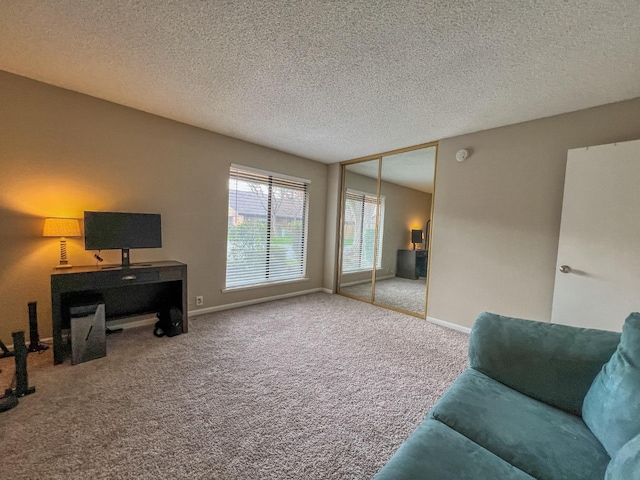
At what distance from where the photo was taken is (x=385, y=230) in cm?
454

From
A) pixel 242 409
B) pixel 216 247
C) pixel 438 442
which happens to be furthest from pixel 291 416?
pixel 216 247

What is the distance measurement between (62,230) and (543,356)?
361 cm

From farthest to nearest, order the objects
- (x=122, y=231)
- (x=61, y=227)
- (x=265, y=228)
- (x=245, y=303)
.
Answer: (x=265, y=228) < (x=245, y=303) < (x=122, y=231) < (x=61, y=227)

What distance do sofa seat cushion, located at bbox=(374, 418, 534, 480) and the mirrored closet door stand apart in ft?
10.4

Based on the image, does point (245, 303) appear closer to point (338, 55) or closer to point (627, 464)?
point (338, 55)

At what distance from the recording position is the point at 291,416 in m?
1.67

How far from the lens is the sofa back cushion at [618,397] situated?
926 millimetres

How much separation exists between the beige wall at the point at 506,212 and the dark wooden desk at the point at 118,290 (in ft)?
10.5

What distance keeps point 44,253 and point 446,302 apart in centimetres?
436

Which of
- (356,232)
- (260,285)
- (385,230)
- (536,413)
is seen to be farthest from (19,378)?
(385,230)

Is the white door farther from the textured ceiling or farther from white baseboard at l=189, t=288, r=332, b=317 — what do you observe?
white baseboard at l=189, t=288, r=332, b=317

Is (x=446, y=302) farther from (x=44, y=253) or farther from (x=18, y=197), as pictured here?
(x=18, y=197)

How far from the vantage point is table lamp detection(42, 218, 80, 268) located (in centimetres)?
226

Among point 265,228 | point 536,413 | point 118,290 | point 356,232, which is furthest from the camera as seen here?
point 356,232
